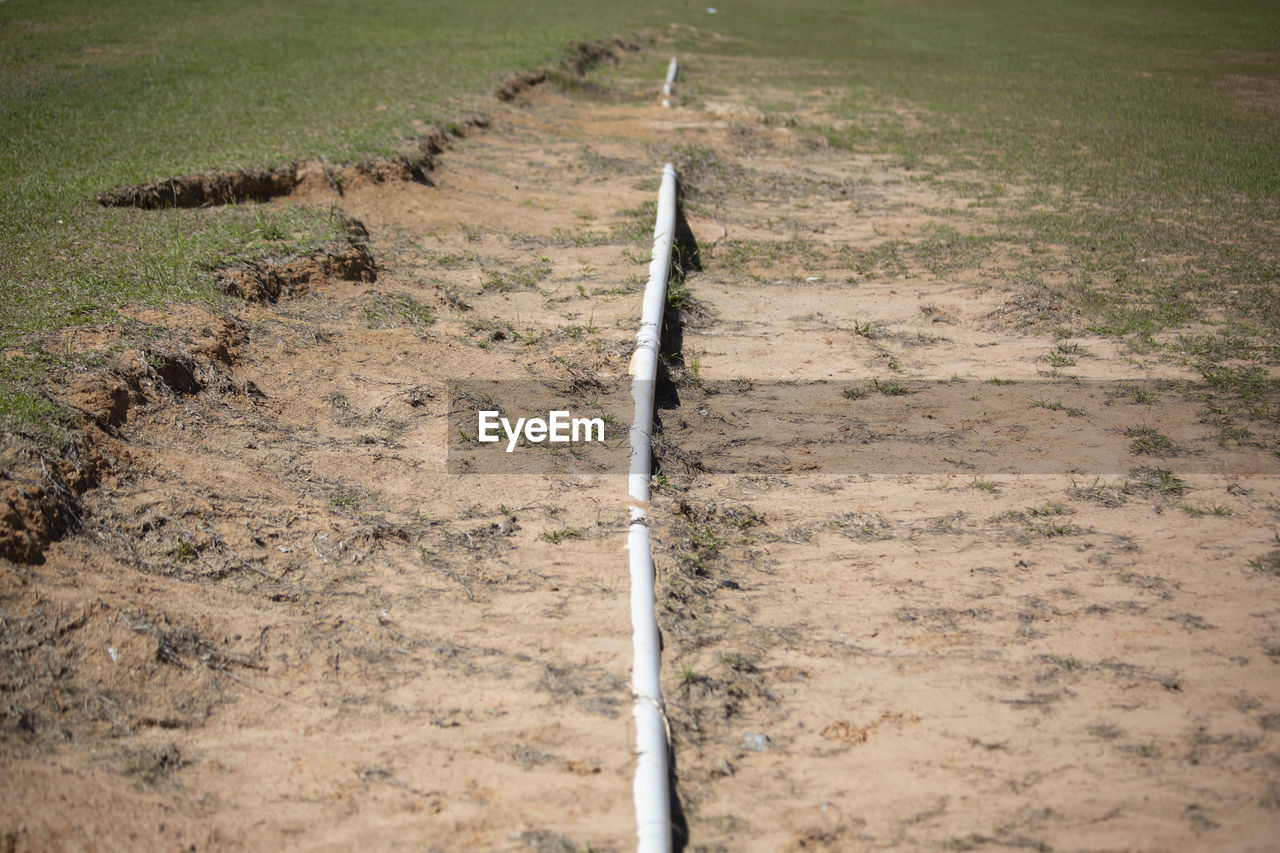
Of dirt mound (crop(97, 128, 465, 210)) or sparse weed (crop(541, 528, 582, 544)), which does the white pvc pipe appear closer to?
sparse weed (crop(541, 528, 582, 544))

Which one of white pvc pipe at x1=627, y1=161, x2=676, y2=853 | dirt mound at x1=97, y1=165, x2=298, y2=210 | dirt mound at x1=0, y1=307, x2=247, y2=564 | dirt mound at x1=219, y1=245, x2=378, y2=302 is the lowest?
white pvc pipe at x1=627, y1=161, x2=676, y2=853

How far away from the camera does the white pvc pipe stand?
99.1 inches

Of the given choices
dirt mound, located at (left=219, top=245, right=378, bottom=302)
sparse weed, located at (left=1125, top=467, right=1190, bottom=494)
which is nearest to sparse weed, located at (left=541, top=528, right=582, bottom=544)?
sparse weed, located at (left=1125, top=467, right=1190, bottom=494)

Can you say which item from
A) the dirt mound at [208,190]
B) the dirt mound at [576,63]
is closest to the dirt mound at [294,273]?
the dirt mound at [208,190]

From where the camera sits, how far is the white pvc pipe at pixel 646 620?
2518mm

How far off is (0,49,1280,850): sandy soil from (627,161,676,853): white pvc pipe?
0.28ft

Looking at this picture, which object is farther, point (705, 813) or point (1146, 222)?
point (1146, 222)

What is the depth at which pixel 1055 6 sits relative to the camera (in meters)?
24.0

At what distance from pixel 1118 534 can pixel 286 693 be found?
10.7 ft

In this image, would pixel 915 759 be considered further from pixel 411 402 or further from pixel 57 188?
pixel 57 188

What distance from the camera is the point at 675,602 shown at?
3463 millimetres

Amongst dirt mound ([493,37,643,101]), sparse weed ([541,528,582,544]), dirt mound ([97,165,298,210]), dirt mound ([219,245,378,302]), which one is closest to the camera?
sparse weed ([541,528,582,544])

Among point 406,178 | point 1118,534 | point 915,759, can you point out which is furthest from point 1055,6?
point 915,759

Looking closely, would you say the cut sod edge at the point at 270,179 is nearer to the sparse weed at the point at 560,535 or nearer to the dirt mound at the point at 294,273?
the dirt mound at the point at 294,273
